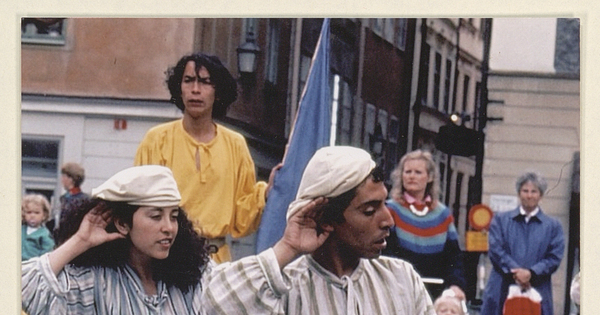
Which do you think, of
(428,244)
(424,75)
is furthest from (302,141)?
(424,75)

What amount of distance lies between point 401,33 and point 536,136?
2.74 ft

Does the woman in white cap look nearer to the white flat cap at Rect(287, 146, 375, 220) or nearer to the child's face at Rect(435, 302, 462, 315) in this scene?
the white flat cap at Rect(287, 146, 375, 220)

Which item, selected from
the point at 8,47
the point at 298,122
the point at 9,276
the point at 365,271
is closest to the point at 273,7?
the point at 298,122

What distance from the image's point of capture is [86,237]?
14.5ft

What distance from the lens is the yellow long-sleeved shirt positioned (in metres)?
5.74

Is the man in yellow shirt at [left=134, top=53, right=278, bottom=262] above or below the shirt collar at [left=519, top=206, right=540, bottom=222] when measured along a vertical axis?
above

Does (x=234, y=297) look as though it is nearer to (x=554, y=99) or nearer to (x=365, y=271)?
(x=365, y=271)

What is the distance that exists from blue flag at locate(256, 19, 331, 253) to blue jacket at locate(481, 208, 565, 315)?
0.96 m

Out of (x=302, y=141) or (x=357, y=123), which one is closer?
(x=302, y=141)

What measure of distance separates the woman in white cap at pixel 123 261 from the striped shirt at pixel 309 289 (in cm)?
52

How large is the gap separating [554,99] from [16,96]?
2.39m

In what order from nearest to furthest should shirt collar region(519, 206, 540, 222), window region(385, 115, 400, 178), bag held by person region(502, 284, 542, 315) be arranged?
window region(385, 115, 400, 178) < bag held by person region(502, 284, 542, 315) < shirt collar region(519, 206, 540, 222)

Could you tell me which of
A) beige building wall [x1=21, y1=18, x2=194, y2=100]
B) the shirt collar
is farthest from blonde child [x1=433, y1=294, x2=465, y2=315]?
beige building wall [x1=21, y1=18, x2=194, y2=100]

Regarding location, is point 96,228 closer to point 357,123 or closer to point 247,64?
point 247,64
